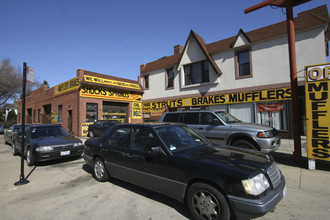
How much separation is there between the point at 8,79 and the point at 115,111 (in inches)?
1004

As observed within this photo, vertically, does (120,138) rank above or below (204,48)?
below

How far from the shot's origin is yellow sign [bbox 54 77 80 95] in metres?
16.3

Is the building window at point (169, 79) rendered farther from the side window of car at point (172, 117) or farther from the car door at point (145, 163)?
the car door at point (145, 163)

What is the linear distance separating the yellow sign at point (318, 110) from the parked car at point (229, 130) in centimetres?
104

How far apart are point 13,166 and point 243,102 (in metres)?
13.0

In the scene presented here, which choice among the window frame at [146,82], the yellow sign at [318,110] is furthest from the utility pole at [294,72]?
the window frame at [146,82]

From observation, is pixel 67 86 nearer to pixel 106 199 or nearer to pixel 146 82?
pixel 146 82

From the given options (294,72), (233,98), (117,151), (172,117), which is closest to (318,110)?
(294,72)

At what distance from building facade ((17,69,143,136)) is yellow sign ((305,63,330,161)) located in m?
15.3

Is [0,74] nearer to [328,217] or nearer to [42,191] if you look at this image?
[42,191]

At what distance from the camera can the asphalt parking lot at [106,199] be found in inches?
127

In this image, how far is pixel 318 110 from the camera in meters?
5.50

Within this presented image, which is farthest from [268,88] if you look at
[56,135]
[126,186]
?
[56,135]

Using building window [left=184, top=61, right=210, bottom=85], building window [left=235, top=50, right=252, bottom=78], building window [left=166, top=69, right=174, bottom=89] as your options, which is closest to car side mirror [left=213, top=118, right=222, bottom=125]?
building window [left=235, top=50, right=252, bottom=78]
